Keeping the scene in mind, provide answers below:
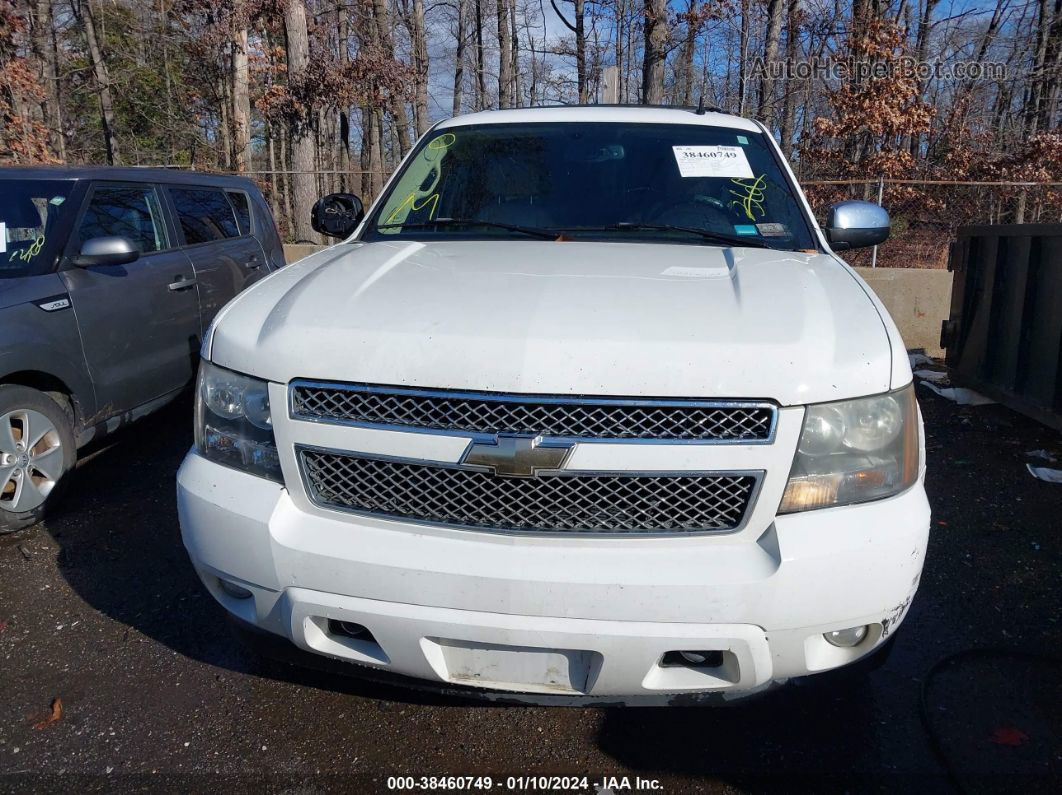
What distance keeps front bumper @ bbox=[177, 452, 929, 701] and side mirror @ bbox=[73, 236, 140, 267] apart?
2734 mm

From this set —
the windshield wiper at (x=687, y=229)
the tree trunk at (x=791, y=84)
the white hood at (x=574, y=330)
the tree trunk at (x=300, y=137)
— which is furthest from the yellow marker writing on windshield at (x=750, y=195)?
the tree trunk at (x=791, y=84)

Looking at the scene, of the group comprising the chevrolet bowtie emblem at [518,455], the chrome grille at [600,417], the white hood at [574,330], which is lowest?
the chevrolet bowtie emblem at [518,455]

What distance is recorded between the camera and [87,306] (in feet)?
13.5

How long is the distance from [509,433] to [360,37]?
22.8m

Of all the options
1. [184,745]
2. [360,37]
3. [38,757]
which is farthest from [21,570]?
[360,37]

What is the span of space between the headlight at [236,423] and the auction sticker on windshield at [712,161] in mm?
2085

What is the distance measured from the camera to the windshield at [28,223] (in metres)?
3.98

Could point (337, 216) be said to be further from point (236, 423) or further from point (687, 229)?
point (236, 423)

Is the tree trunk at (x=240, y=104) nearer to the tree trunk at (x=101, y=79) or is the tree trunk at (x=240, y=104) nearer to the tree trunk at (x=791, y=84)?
the tree trunk at (x=101, y=79)

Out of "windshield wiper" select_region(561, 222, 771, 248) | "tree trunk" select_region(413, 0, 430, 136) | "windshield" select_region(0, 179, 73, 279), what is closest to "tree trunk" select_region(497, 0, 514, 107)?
"tree trunk" select_region(413, 0, 430, 136)

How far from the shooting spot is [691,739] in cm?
240

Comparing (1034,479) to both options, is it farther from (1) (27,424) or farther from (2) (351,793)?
(1) (27,424)

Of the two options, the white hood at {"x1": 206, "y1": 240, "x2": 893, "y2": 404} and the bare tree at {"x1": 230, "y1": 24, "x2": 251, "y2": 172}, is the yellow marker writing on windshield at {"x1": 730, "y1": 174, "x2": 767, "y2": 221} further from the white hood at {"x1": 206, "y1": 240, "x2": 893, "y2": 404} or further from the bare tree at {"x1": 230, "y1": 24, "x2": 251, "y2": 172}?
the bare tree at {"x1": 230, "y1": 24, "x2": 251, "y2": 172}

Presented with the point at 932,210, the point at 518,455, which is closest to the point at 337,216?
the point at 518,455
